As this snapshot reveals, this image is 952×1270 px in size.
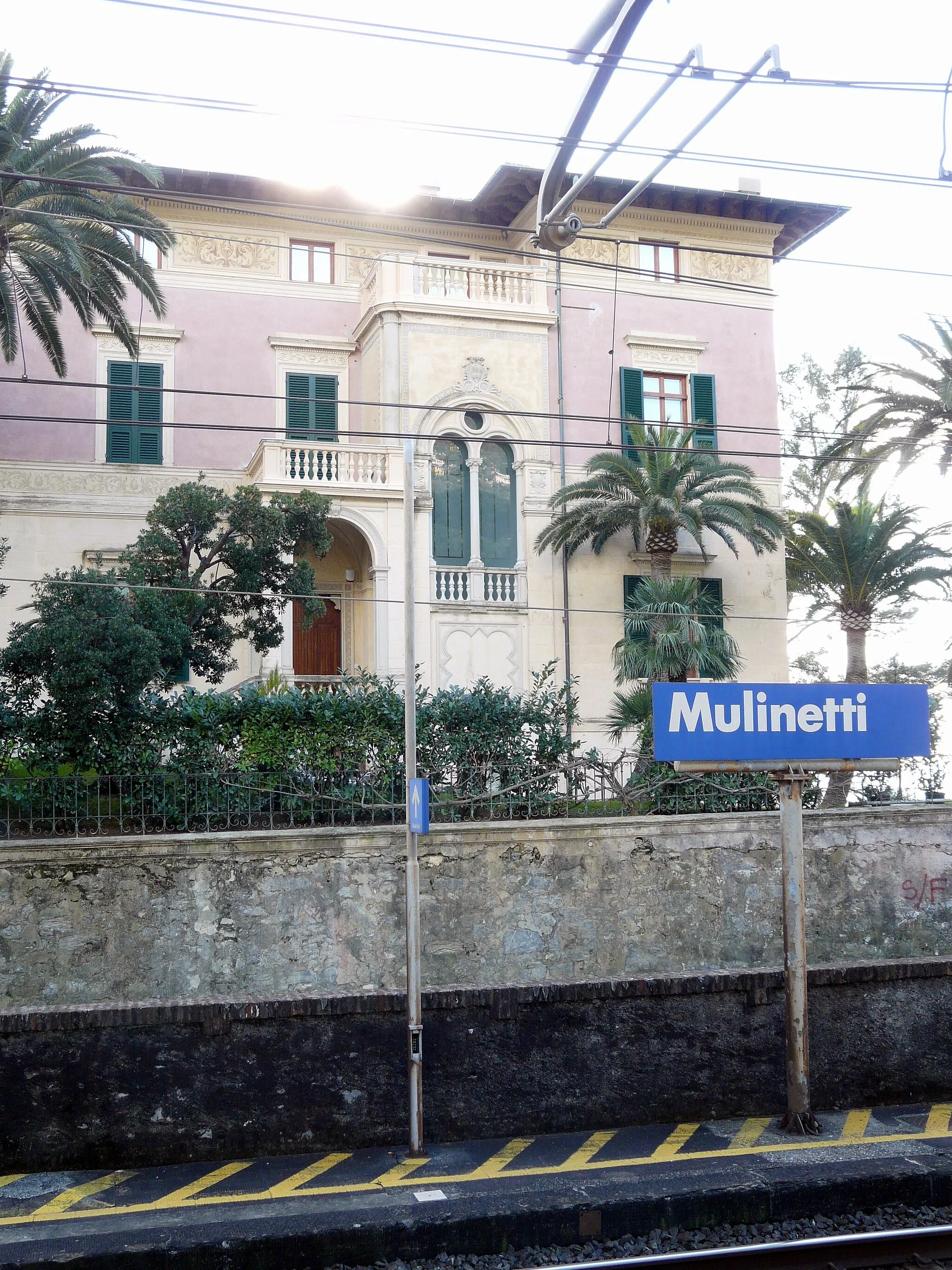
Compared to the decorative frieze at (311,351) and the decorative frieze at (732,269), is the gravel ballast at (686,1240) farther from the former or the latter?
the decorative frieze at (732,269)

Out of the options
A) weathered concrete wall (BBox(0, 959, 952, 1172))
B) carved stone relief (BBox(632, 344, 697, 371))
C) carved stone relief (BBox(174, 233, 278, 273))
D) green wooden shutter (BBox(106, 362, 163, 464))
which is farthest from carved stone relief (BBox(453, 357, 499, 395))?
weathered concrete wall (BBox(0, 959, 952, 1172))

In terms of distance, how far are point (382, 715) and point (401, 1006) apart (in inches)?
243

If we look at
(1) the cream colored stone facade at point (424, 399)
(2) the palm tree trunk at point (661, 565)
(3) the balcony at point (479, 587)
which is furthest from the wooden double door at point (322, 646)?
(2) the palm tree trunk at point (661, 565)

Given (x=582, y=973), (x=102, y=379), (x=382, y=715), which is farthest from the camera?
(x=102, y=379)

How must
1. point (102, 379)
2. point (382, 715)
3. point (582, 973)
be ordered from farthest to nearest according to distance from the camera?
point (102, 379) < point (382, 715) < point (582, 973)

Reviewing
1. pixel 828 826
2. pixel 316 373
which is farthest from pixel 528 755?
pixel 316 373

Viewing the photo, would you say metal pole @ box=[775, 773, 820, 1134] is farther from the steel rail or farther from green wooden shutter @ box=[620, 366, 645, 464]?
green wooden shutter @ box=[620, 366, 645, 464]

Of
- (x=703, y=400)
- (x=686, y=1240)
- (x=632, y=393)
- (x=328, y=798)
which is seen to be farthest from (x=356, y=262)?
(x=686, y=1240)

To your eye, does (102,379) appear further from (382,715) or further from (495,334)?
(382,715)

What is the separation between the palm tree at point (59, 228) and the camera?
711 inches

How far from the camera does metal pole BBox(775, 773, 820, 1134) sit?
902 centimetres

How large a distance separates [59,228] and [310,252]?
29.9ft

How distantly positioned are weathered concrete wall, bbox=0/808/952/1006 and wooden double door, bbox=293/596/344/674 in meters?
11.4

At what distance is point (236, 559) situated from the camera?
62.0ft
